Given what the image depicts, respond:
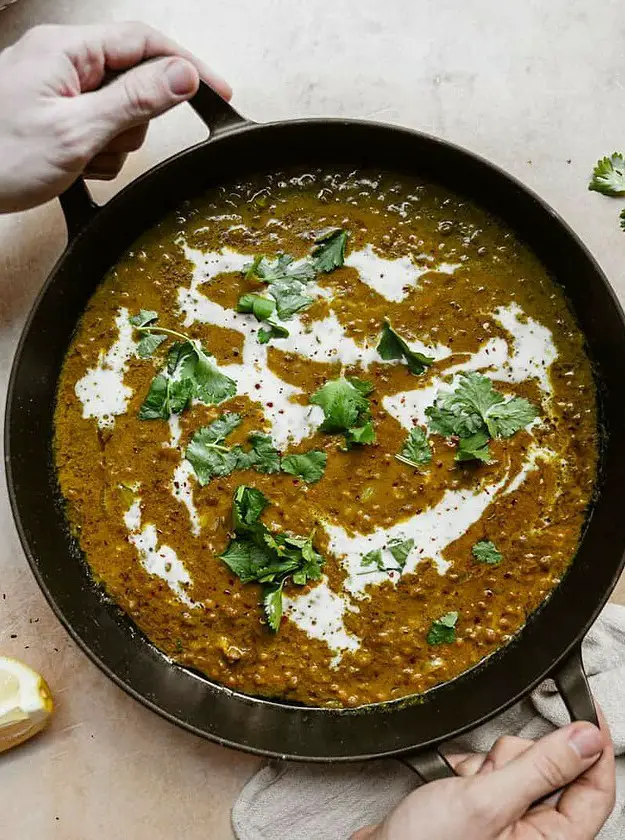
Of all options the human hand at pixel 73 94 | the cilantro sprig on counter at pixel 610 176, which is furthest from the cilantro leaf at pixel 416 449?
the human hand at pixel 73 94

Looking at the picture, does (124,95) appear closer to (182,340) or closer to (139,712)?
(182,340)

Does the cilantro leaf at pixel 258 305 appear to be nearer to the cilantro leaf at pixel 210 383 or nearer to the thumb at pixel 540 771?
the cilantro leaf at pixel 210 383

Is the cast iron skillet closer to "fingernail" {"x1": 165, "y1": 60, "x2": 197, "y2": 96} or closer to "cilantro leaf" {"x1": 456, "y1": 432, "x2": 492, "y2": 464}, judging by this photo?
"fingernail" {"x1": 165, "y1": 60, "x2": 197, "y2": 96}

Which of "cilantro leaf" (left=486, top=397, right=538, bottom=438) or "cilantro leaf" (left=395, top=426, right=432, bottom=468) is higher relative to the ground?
"cilantro leaf" (left=486, top=397, right=538, bottom=438)

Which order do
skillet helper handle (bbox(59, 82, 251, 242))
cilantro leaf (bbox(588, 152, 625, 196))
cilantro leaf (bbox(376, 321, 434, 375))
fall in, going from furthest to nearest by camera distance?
cilantro leaf (bbox(588, 152, 625, 196)), cilantro leaf (bbox(376, 321, 434, 375)), skillet helper handle (bbox(59, 82, 251, 242))

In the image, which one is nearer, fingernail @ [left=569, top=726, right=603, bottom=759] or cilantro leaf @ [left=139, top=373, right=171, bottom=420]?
fingernail @ [left=569, top=726, right=603, bottom=759]

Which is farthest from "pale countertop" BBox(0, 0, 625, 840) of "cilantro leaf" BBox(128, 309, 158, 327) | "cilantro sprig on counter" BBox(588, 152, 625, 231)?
"cilantro leaf" BBox(128, 309, 158, 327)

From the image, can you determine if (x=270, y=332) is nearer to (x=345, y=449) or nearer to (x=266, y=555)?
(x=345, y=449)
